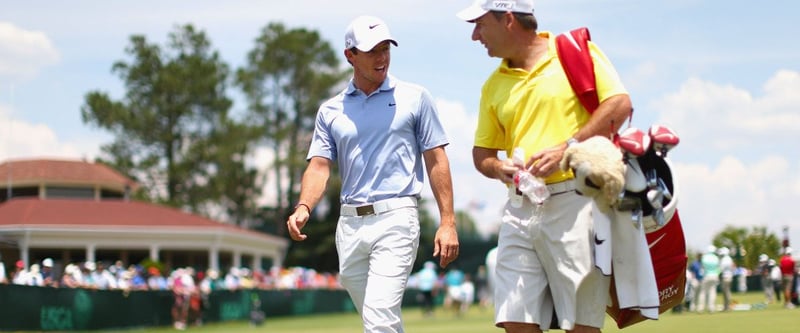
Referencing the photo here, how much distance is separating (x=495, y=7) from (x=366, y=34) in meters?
1.18

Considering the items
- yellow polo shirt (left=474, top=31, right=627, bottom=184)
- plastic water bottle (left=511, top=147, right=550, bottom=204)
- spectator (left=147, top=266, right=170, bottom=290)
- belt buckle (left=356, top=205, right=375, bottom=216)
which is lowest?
spectator (left=147, top=266, right=170, bottom=290)

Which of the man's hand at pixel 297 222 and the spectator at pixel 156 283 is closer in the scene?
the man's hand at pixel 297 222

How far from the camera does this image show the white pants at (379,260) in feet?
22.3

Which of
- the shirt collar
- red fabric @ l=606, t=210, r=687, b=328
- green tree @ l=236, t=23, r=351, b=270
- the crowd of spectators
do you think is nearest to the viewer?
red fabric @ l=606, t=210, r=687, b=328

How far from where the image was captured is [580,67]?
5.80 m

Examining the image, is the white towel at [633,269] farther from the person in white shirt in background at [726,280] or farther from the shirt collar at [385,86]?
the person in white shirt in background at [726,280]

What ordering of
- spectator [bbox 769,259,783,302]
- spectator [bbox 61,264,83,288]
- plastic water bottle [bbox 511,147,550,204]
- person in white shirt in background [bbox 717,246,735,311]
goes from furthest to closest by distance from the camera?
spectator [bbox 769,259,783,302]
person in white shirt in background [bbox 717,246,735,311]
spectator [bbox 61,264,83,288]
plastic water bottle [bbox 511,147,550,204]

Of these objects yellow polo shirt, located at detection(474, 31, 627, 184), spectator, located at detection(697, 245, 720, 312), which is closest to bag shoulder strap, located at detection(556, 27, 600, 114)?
yellow polo shirt, located at detection(474, 31, 627, 184)

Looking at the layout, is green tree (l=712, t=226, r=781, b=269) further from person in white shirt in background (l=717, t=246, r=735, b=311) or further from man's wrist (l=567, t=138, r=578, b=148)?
man's wrist (l=567, t=138, r=578, b=148)

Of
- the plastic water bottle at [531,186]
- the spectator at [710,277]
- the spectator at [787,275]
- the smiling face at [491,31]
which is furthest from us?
the spectator at [787,275]

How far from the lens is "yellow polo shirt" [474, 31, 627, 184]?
19.1ft

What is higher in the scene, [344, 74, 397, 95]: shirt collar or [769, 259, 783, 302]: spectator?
[344, 74, 397, 95]: shirt collar

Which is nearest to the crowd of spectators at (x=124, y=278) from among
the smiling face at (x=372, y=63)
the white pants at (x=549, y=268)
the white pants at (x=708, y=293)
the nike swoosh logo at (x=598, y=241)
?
the white pants at (x=708, y=293)

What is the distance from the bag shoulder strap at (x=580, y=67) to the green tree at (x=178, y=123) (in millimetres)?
62915
